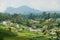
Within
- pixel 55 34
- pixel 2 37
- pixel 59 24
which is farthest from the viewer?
pixel 59 24

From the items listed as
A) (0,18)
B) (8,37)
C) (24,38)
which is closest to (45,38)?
(24,38)

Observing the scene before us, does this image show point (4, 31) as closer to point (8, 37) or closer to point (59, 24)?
point (8, 37)

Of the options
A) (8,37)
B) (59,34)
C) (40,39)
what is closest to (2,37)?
(8,37)

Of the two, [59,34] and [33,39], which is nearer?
[33,39]

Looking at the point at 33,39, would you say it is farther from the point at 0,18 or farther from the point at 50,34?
the point at 0,18

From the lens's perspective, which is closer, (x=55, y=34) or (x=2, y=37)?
(x=2, y=37)

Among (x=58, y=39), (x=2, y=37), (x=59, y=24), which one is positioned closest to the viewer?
(x=2, y=37)

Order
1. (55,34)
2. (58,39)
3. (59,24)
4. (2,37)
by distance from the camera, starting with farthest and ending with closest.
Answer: (59,24) < (55,34) < (58,39) < (2,37)

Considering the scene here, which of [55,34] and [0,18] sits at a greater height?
[0,18]
